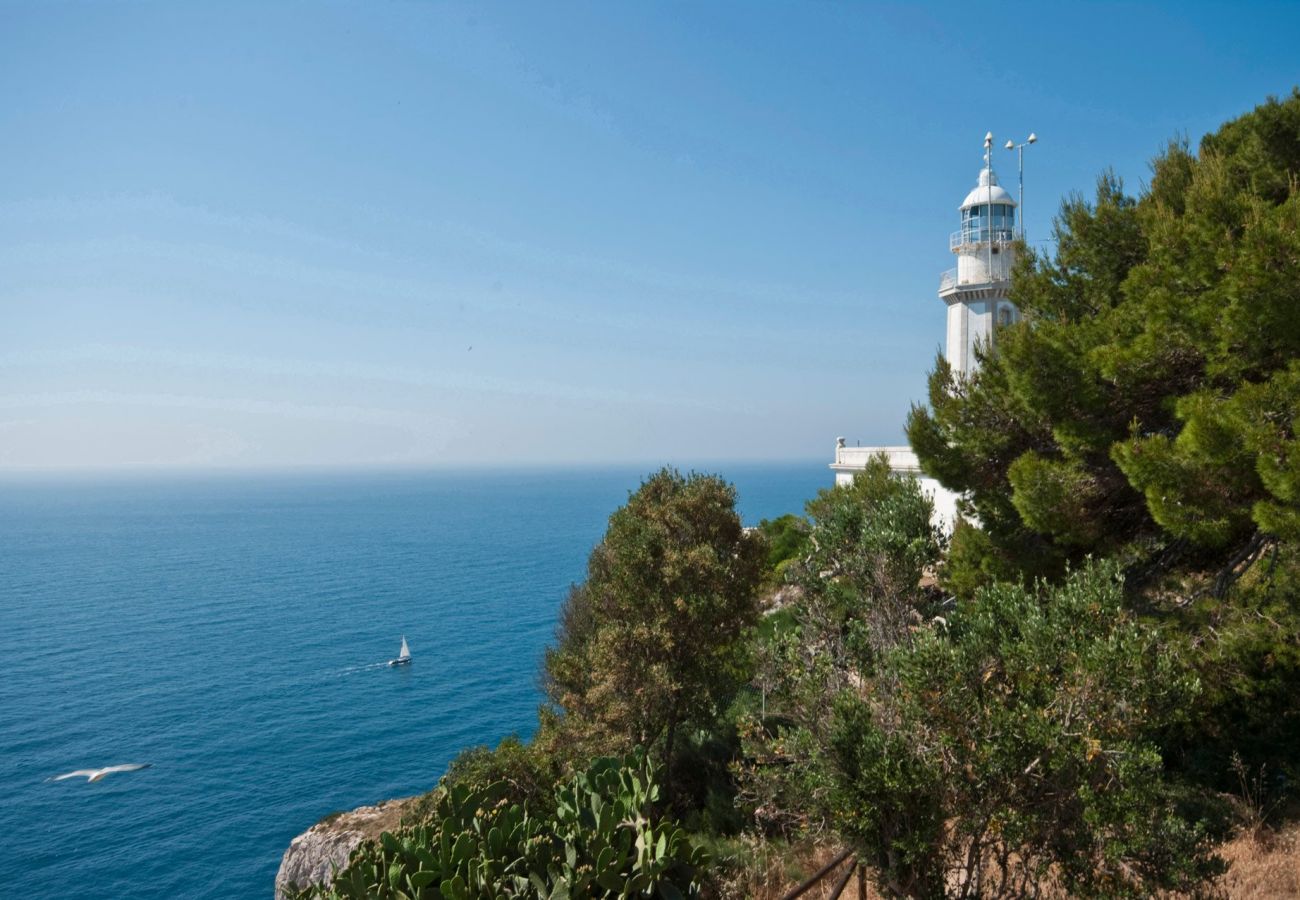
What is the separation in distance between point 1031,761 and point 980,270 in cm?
3466

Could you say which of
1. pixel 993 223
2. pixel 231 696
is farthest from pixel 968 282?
pixel 231 696

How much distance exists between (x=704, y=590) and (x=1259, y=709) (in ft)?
29.9

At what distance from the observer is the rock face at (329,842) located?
19.1 m

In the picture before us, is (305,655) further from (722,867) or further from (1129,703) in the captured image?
(1129,703)

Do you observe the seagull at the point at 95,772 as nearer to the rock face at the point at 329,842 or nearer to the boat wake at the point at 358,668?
the boat wake at the point at 358,668

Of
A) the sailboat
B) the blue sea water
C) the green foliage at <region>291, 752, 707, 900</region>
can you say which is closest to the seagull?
the blue sea water

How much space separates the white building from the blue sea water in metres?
24.2

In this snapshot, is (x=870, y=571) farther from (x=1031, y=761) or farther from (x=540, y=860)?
(x=540, y=860)

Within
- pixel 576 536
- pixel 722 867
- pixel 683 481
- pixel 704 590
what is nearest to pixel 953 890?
pixel 722 867

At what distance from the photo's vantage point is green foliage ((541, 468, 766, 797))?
15.4 meters

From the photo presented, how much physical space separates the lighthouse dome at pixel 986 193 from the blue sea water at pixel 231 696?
3336 centimetres

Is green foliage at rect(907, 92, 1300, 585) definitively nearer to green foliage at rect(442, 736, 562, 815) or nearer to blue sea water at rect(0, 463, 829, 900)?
green foliage at rect(442, 736, 562, 815)

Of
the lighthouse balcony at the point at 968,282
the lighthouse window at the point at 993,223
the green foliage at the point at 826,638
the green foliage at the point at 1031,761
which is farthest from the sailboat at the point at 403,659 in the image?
the green foliage at the point at 1031,761

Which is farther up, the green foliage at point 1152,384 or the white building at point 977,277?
the white building at point 977,277
